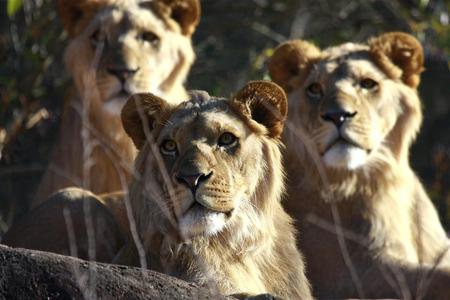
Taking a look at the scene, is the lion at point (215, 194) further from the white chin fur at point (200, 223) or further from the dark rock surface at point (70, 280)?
the dark rock surface at point (70, 280)

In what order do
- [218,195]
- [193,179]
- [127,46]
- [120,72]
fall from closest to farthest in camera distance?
1. [193,179]
2. [218,195]
3. [120,72]
4. [127,46]

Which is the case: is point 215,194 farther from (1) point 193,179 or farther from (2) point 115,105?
(2) point 115,105

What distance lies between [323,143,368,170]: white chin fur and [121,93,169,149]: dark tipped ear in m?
1.47

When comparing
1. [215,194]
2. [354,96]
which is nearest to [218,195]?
[215,194]

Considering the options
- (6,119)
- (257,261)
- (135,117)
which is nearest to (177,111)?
(135,117)

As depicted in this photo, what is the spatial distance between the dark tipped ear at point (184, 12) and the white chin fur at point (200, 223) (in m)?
3.55

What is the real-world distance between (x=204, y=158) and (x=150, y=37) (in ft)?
10.8

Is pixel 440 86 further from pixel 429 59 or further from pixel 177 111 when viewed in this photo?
pixel 177 111

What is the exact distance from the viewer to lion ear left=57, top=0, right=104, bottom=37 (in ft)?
31.8

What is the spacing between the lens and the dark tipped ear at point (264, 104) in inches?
276

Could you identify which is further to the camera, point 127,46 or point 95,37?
point 95,37

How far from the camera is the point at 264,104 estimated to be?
707 centimetres

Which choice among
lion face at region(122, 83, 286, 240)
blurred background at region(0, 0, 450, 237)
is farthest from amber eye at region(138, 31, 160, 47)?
lion face at region(122, 83, 286, 240)

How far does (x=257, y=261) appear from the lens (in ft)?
22.5
